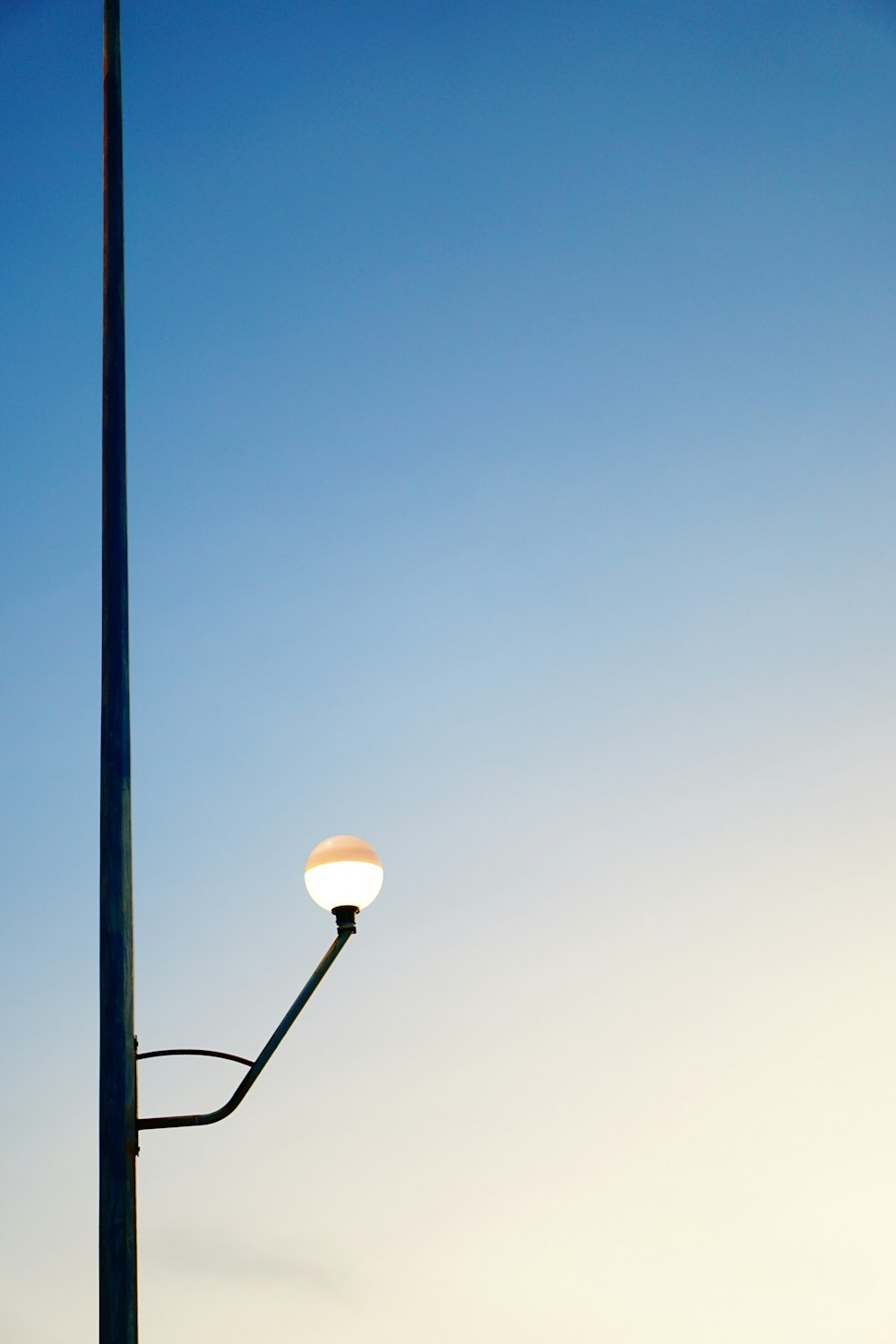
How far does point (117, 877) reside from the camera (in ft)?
17.0

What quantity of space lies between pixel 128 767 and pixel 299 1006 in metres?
→ 1.48

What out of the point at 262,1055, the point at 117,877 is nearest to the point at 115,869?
the point at 117,877

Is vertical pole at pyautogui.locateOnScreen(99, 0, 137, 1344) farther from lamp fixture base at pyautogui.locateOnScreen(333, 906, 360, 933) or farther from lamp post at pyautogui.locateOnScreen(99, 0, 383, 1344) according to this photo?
lamp fixture base at pyautogui.locateOnScreen(333, 906, 360, 933)

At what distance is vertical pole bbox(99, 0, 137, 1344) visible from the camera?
4707 millimetres

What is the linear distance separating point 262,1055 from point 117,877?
1118 millimetres

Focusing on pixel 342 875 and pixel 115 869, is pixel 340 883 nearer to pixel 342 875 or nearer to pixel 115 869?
pixel 342 875

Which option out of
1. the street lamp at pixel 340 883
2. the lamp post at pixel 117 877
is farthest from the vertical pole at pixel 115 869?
the street lamp at pixel 340 883

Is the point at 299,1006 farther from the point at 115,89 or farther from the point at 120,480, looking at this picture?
the point at 115,89

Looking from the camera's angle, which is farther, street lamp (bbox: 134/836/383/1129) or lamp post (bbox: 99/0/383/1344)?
street lamp (bbox: 134/836/383/1129)

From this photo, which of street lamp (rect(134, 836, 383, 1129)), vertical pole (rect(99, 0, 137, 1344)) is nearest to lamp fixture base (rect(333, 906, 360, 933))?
street lamp (rect(134, 836, 383, 1129))

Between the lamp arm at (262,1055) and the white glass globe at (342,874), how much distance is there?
167mm

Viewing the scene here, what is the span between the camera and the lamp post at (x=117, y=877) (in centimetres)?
479

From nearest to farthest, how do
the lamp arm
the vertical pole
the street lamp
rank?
1. the vertical pole
2. the lamp arm
3. the street lamp

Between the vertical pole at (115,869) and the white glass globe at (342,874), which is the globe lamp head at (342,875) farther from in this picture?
the vertical pole at (115,869)
